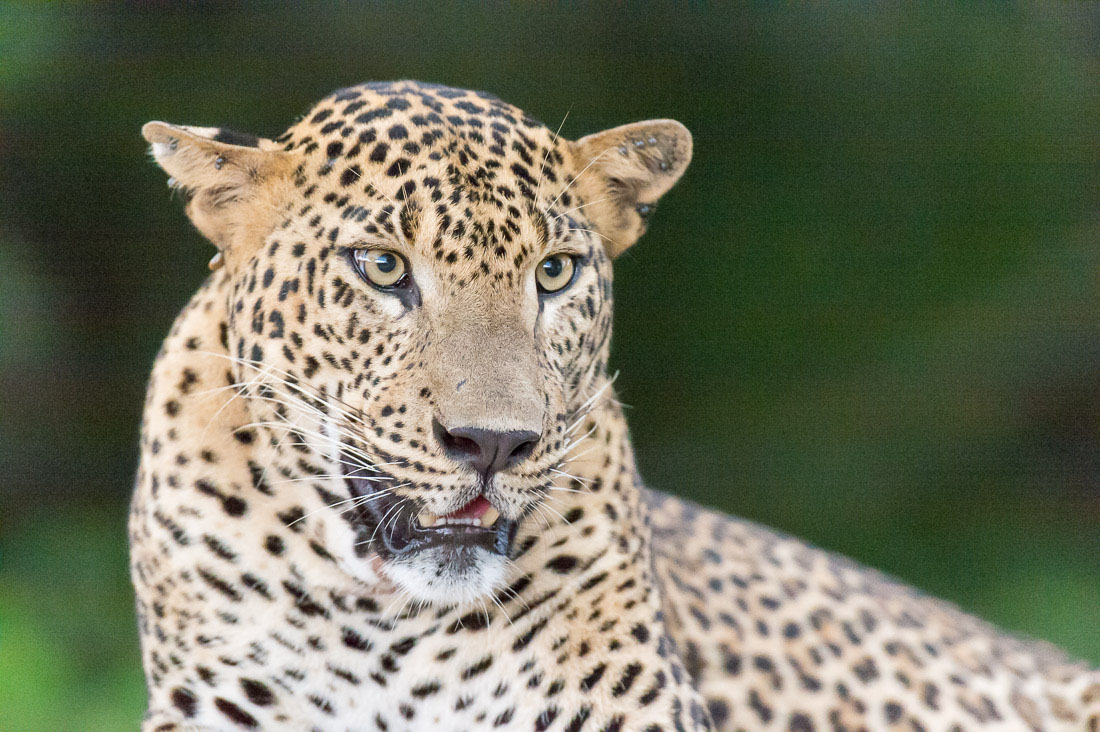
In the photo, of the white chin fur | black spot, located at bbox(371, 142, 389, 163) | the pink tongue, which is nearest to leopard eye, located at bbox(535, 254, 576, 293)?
black spot, located at bbox(371, 142, 389, 163)

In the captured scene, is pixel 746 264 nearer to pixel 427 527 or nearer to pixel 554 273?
pixel 554 273

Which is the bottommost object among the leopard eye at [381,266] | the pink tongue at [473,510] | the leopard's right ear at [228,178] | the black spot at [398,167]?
the pink tongue at [473,510]

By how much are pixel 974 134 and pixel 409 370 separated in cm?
640

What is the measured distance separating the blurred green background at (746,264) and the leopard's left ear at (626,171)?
3812 millimetres

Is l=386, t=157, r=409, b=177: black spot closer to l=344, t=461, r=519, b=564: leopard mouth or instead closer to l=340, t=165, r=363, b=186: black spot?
l=340, t=165, r=363, b=186: black spot

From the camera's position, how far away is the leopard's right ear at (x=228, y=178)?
311cm

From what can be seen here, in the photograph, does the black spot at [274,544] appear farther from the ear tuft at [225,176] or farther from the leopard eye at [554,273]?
the leopard eye at [554,273]

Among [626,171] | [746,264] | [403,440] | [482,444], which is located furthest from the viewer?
[746,264]

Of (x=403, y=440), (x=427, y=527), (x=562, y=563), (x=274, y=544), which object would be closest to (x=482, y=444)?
(x=403, y=440)

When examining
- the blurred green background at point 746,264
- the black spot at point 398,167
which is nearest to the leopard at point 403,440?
the black spot at point 398,167

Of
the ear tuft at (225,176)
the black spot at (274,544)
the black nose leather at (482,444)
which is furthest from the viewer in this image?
the black spot at (274,544)

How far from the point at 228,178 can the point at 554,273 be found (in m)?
0.92

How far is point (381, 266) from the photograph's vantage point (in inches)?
119

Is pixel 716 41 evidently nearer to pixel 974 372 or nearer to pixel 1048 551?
pixel 974 372
